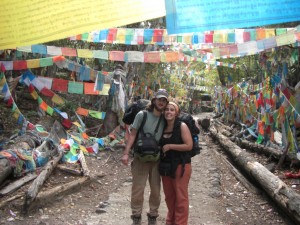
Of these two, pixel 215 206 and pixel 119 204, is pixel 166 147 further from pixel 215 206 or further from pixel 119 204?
pixel 215 206

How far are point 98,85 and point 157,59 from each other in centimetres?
211

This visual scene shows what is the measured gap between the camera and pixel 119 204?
18.0 ft

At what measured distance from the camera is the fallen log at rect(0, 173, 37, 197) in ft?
16.8

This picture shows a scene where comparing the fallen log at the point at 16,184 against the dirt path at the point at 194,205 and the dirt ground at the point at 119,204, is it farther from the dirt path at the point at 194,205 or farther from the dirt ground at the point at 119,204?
the dirt path at the point at 194,205

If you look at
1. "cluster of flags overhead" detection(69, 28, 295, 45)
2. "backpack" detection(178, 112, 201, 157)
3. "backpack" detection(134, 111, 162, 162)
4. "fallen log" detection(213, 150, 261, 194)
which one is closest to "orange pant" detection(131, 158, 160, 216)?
"backpack" detection(134, 111, 162, 162)

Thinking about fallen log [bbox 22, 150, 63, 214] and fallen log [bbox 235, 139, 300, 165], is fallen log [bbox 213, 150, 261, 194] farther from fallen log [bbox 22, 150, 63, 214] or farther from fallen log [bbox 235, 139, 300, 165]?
fallen log [bbox 22, 150, 63, 214]

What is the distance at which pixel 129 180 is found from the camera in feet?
23.7

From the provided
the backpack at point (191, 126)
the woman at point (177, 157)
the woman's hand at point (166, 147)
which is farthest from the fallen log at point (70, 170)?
the backpack at point (191, 126)

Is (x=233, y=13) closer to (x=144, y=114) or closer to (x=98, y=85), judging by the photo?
(x=144, y=114)

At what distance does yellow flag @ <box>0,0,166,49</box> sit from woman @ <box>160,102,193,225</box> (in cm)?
126

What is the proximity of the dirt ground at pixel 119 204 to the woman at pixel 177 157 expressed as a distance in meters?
1.12

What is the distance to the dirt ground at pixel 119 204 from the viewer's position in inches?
186

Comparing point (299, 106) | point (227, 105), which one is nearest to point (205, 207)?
point (299, 106)

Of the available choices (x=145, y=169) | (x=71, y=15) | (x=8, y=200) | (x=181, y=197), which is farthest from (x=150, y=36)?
(x=71, y=15)
